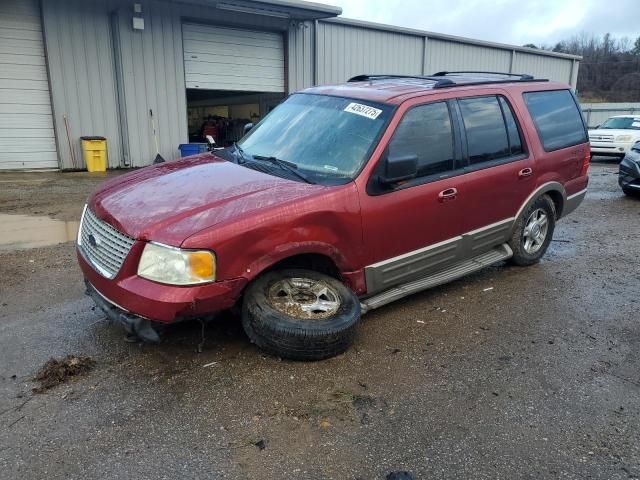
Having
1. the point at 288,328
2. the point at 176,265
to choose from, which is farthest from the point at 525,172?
the point at 176,265

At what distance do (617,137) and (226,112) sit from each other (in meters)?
17.4

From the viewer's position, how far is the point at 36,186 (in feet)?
34.6

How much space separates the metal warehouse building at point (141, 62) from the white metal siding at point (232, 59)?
3 centimetres

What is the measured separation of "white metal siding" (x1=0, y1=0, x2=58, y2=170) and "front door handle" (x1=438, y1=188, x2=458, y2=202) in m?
11.2

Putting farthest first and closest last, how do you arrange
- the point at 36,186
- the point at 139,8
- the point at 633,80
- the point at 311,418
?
the point at 633,80 → the point at 139,8 → the point at 36,186 → the point at 311,418

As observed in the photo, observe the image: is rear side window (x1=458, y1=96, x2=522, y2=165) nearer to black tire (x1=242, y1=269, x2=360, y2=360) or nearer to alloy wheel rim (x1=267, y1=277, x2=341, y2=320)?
alloy wheel rim (x1=267, y1=277, x2=341, y2=320)

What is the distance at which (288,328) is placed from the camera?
10.9 ft

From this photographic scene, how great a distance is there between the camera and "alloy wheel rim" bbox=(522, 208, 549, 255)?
214 inches

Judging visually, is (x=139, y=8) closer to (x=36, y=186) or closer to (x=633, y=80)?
(x=36, y=186)

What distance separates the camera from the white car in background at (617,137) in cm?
1705

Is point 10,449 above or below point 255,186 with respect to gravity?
below

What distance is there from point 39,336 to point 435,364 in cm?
298

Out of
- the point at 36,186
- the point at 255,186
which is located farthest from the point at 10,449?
the point at 36,186

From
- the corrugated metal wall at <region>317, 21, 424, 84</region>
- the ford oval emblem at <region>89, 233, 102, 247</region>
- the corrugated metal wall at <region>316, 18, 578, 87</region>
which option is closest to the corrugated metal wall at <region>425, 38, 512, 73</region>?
the corrugated metal wall at <region>316, 18, 578, 87</region>
